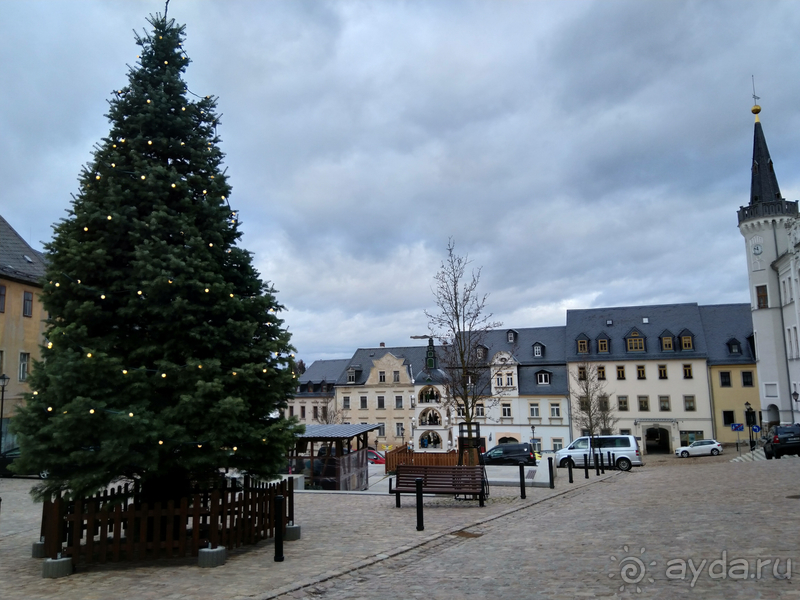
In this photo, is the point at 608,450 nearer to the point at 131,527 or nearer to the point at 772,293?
the point at 131,527

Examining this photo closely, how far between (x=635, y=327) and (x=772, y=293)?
44.8ft

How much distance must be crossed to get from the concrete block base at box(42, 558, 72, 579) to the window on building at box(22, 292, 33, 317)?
29.8 metres

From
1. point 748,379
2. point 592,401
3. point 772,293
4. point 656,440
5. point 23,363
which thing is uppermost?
point 772,293

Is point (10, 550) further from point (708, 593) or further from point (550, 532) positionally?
point (708, 593)

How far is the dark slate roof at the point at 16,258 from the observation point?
107ft

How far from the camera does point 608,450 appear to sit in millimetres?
30188

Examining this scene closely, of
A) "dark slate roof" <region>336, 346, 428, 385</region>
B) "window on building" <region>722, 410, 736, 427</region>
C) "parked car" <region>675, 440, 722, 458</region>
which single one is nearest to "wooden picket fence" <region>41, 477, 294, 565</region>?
"parked car" <region>675, 440, 722, 458</region>

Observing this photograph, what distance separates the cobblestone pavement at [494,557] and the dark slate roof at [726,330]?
4538cm

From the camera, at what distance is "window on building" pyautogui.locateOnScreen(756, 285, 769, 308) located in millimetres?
48062

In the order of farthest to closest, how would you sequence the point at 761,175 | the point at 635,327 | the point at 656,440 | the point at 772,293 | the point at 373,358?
the point at 373,358
the point at 635,327
the point at 656,440
the point at 761,175
the point at 772,293

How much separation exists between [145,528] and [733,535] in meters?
8.91

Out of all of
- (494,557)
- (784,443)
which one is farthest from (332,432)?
(784,443)
